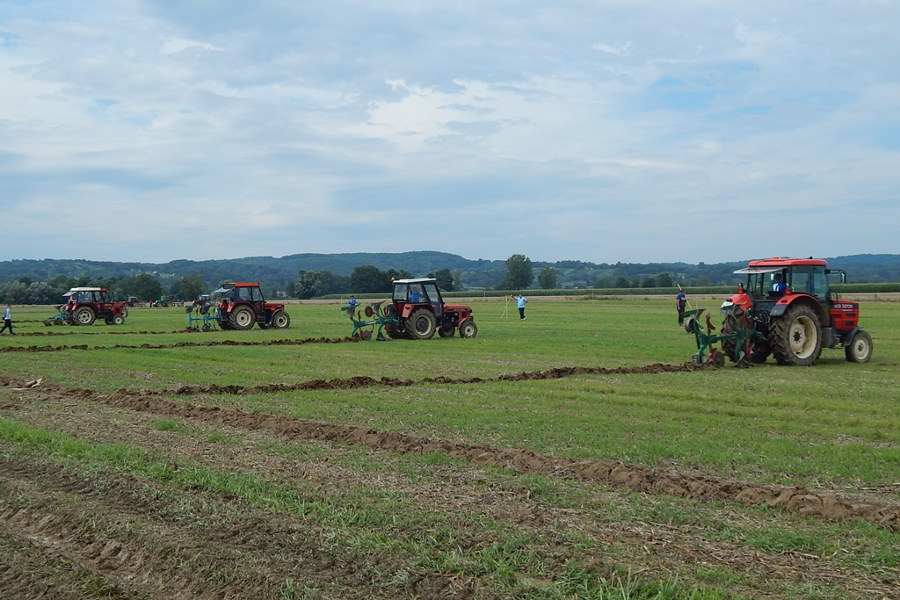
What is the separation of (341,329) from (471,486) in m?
28.4

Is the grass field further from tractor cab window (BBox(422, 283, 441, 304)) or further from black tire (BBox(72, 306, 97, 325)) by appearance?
black tire (BBox(72, 306, 97, 325))

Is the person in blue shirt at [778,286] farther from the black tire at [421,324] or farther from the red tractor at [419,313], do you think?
the black tire at [421,324]

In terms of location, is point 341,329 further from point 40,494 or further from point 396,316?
point 40,494

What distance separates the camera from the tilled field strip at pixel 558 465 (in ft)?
21.0

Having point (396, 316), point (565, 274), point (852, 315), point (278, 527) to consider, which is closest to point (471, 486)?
point (278, 527)

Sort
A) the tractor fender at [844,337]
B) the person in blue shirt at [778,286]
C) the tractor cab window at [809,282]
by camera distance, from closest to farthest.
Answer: the person in blue shirt at [778,286], the tractor cab window at [809,282], the tractor fender at [844,337]

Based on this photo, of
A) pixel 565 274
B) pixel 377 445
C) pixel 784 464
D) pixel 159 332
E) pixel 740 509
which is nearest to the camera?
pixel 740 509

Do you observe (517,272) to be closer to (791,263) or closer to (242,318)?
(242,318)

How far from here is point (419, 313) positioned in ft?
88.3

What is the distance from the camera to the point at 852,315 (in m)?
18.6

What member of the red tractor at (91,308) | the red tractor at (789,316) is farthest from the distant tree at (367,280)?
the red tractor at (789,316)

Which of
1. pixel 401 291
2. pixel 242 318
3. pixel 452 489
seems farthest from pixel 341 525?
pixel 242 318

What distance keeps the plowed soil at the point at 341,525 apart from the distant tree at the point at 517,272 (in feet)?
364

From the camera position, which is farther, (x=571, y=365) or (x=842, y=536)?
(x=571, y=365)
